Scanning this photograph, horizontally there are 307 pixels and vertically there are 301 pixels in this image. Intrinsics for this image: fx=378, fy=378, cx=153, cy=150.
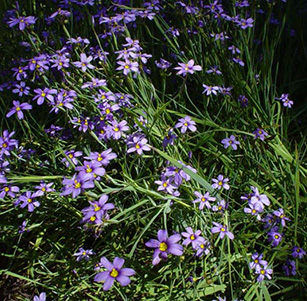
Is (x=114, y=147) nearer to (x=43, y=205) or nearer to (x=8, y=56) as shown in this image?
(x=43, y=205)

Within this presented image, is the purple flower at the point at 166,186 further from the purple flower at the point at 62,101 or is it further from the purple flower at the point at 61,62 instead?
the purple flower at the point at 61,62

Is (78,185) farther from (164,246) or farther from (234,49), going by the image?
(234,49)

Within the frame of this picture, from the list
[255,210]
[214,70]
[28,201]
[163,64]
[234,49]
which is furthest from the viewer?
[234,49]

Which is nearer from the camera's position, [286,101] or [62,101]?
[62,101]

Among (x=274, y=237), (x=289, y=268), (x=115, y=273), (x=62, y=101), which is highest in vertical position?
(x=62, y=101)

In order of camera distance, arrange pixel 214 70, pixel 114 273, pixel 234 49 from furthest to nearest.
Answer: pixel 234 49, pixel 214 70, pixel 114 273

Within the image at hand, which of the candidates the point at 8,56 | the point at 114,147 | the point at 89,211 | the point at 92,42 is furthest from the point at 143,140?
the point at 8,56

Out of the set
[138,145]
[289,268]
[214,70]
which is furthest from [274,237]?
[214,70]
